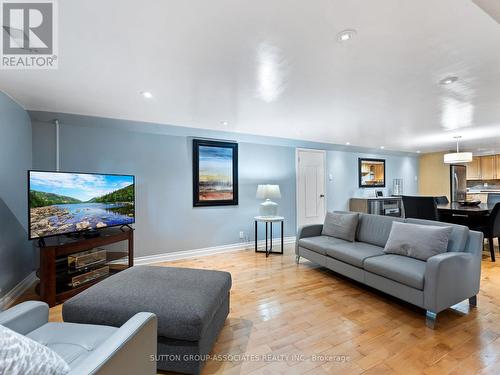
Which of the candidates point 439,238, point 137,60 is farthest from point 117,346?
point 439,238

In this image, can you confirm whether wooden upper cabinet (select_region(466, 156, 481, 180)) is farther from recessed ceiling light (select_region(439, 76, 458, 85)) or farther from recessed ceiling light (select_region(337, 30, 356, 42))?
recessed ceiling light (select_region(337, 30, 356, 42))

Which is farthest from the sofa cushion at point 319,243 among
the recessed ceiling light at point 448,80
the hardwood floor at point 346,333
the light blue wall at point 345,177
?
the light blue wall at point 345,177

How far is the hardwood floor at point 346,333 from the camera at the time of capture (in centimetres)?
162

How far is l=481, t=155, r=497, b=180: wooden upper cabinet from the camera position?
6.79m

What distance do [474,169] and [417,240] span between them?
701 cm

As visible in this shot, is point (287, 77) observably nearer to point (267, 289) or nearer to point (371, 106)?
point (371, 106)

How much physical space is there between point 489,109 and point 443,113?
0.51m

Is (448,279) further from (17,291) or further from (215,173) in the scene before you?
(17,291)

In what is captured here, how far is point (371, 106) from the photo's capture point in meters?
3.00

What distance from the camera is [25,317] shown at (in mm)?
1258

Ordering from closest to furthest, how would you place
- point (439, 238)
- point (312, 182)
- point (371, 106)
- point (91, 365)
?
1. point (91, 365)
2. point (439, 238)
3. point (371, 106)
4. point (312, 182)

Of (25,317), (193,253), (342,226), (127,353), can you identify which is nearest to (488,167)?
(342,226)

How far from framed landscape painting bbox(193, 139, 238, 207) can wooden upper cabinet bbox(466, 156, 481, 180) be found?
757 centimetres

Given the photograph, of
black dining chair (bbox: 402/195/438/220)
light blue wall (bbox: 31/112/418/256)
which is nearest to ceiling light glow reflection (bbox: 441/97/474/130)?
black dining chair (bbox: 402/195/438/220)
